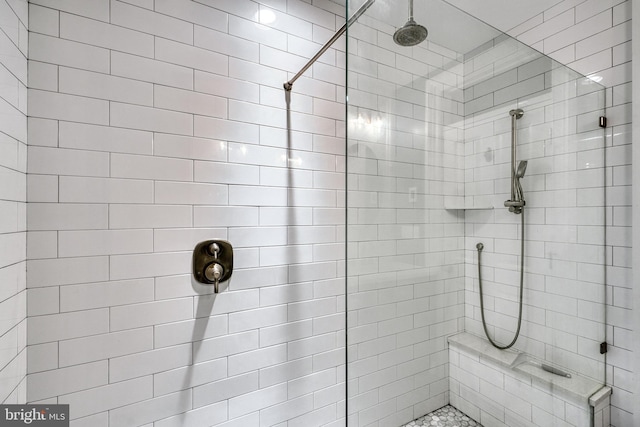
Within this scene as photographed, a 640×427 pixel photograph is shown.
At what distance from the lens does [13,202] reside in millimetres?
851

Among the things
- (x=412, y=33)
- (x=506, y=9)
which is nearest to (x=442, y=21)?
(x=412, y=33)

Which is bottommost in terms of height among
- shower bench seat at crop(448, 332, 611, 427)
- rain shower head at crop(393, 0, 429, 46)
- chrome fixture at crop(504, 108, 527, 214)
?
shower bench seat at crop(448, 332, 611, 427)

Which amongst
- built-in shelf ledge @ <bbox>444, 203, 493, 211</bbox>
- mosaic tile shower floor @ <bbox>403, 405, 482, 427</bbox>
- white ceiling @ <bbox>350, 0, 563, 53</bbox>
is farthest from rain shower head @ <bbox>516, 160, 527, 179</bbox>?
mosaic tile shower floor @ <bbox>403, 405, 482, 427</bbox>

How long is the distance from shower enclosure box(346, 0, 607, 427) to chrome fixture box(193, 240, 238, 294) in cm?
55

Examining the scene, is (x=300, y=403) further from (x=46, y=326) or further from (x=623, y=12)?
(x=623, y=12)

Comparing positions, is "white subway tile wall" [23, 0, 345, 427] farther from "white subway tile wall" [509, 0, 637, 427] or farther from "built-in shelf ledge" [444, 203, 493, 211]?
"white subway tile wall" [509, 0, 637, 427]

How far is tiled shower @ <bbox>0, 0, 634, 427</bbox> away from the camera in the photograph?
90 centimetres

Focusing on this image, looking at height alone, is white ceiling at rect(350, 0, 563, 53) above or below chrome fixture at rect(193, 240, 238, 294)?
above

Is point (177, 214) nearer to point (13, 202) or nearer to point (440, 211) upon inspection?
point (13, 202)

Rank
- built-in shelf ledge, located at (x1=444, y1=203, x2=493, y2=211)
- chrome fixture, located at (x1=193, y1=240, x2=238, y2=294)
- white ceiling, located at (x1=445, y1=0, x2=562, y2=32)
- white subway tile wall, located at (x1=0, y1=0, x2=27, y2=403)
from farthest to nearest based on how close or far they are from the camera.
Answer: white ceiling, located at (x1=445, y1=0, x2=562, y2=32), chrome fixture, located at (x1=193, y1=240, x2=238, y2=294), built-in shelf ledge, located at (x1=444, y1=203, x2=493, y2=211), white subway tile wall, located at (x1=0, y1=0, x2=27, y2=403)

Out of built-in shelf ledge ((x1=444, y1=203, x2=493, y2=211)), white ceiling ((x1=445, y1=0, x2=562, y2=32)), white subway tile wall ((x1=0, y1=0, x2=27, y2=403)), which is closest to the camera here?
white subway tile wall ((x1=0, y1=0, x2=27, y2=403))

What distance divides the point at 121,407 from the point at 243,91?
1.36m

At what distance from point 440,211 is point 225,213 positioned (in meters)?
0.88

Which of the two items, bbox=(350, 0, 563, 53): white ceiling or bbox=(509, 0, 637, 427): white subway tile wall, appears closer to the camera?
bbox=(350, 0, 563, 53): white ceiling
